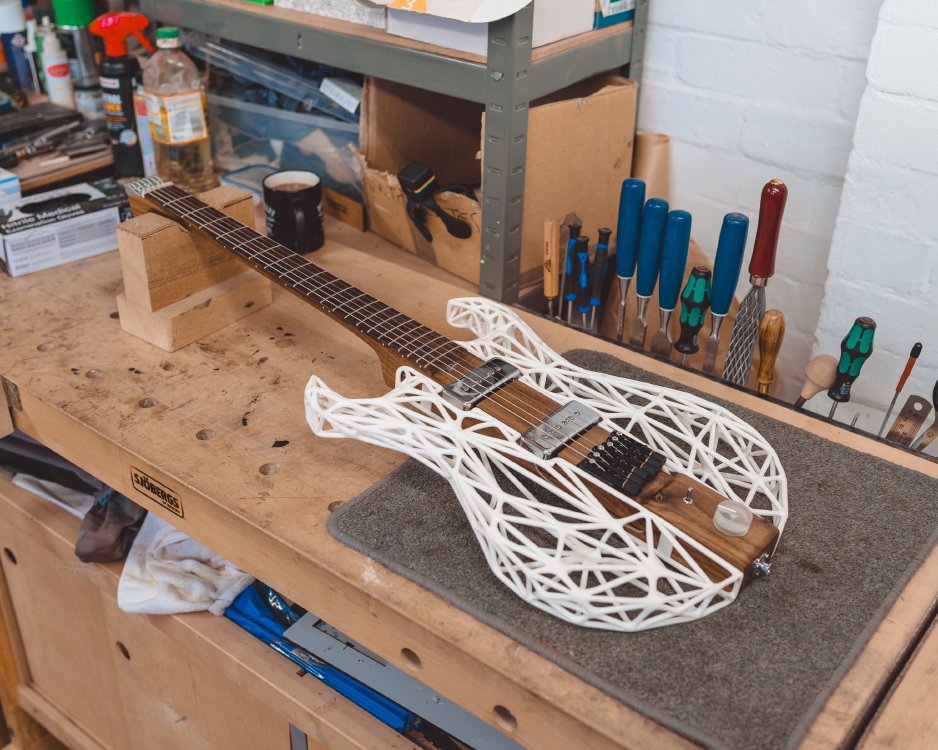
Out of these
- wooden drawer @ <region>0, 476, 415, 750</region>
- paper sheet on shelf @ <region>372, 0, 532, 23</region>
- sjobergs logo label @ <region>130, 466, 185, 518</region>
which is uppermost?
paper sheet on shelf @ <region>372, 0, 532, 23</region>

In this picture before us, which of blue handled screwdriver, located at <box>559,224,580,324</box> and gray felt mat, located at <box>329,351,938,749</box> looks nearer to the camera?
gray felt mat, located at <box>329,351,938,749</box>

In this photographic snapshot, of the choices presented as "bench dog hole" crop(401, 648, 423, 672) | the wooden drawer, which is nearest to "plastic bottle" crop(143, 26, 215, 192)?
the wooden drawer

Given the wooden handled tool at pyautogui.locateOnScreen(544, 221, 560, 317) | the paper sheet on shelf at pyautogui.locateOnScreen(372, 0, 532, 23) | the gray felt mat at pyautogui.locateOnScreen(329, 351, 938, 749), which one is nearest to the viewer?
the gray felt mat at pyautogui.locateOnScreen(329, 351, 938, 749)

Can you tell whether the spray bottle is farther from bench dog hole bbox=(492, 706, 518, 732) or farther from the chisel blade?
bench dog hole bbox=(492, 706, 518, 732)

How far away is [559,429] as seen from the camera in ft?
2.64

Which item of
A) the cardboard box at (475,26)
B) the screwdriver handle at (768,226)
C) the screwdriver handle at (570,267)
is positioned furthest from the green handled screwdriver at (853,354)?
the cardboard box at (475,26)

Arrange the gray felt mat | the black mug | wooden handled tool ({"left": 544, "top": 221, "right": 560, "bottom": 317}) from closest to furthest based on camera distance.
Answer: the gray felt mat
wooden handled tool ({"left": 544, "top": 221, "right": 560, "bottom": 317})
the black mug

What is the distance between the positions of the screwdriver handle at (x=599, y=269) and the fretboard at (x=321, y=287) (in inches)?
9.9

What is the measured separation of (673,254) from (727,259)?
0.21ft

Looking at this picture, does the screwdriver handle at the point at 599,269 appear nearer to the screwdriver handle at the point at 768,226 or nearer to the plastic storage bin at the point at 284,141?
the screwdriver handle at the point at 768,226

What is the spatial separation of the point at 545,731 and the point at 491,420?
0.25m

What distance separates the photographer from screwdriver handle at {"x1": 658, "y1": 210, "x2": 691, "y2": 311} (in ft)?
3.30

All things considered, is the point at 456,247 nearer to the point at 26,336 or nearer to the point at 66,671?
the point at 26,336

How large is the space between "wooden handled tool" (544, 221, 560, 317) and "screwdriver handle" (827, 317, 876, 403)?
34cm
